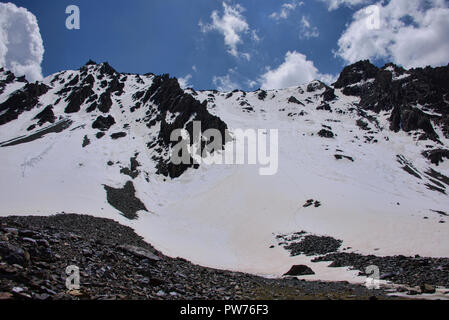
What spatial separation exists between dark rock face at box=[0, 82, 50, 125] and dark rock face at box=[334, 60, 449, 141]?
153 meters

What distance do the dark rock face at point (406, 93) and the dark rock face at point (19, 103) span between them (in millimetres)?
152669

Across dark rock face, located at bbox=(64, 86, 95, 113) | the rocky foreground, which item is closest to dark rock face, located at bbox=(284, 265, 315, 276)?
the rocky foreground

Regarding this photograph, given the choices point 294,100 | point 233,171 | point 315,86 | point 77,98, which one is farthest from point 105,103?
point 315,86

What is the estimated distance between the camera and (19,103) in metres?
107

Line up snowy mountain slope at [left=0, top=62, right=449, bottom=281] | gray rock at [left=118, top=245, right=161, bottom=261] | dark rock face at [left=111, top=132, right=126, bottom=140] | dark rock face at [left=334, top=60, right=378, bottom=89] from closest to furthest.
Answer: gray rock at [left=118, top=245, right=161, bottom=261], snowy mountain slope at [left=0, top=62, right=449, bottom=281], dark rock face at [left=111, top=132, right=126, bottom=140], dark rock face at [left=334, top=60, right=378, bottom=89]

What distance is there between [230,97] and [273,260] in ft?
506

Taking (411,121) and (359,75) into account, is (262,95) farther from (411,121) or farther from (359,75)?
(411,121)

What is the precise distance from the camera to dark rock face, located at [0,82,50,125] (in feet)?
325

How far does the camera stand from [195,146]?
85.3m

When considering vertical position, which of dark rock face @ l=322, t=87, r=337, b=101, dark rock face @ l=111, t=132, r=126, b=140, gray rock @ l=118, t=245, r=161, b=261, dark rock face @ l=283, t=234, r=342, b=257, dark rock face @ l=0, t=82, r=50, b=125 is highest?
dark rock face @ l=322, t=87, r=337, b=101

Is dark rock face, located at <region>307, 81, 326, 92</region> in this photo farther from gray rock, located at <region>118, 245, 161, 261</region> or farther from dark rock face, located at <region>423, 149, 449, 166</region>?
gray rock, located at <region>118, 245, 161, 261</region>

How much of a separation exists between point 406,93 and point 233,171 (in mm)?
134377
